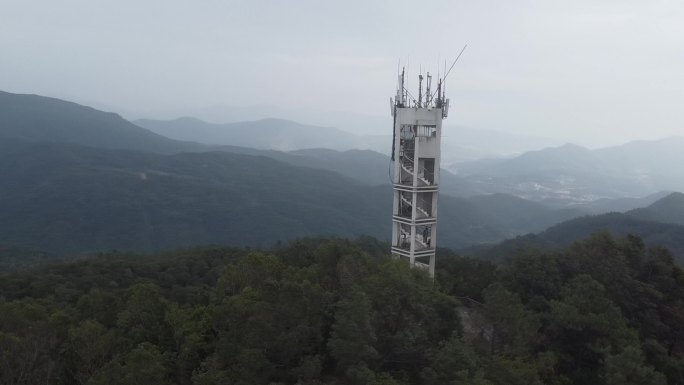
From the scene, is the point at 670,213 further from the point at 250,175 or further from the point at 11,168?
the point at 11,168

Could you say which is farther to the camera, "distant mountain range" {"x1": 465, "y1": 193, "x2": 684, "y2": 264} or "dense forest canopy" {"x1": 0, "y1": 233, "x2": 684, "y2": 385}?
"distant mountain range" {"x1": 465, "y1": 193, "x2": 684, "y2": 264}

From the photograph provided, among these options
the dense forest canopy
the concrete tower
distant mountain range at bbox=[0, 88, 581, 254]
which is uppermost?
the concrete tower

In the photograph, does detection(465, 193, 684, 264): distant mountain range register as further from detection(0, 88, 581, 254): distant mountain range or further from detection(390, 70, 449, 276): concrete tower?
detection(390, 70, 449, 276): concrete tower

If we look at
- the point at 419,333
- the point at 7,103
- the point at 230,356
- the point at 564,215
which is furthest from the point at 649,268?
the point at 7,103

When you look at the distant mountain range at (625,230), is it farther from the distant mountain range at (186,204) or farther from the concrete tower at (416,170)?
the concrete tower at (416,170)

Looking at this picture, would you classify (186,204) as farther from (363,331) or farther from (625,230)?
→ (363,331)

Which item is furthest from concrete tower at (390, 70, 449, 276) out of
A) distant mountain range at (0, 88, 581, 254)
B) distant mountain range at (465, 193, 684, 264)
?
distant mountain range at (0, 88, 581, 254)
